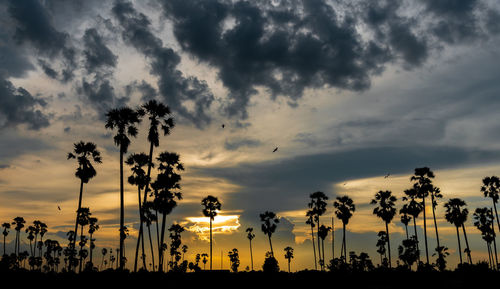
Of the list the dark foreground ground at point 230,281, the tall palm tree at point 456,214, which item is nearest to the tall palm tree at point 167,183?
the dark foreground ground at point 230,281

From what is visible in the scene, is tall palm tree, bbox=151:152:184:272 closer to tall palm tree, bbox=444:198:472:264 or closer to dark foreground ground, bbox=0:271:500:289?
dark foreground ground, bbox=0:271:500:289

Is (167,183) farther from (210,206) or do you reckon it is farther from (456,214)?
(456,214)

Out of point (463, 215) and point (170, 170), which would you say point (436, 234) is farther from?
point (170, 170)

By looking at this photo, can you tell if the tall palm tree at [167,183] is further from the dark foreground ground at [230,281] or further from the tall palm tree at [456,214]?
the tall palm tree at [456,214]

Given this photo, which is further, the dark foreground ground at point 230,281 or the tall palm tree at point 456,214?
the tall palm tree at point 456,214

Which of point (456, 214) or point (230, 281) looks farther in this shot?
point (456, 214)

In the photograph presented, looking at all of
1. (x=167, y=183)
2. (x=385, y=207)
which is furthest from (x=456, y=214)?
(x=167, y=183)

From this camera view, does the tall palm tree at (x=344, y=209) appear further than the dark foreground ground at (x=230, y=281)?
Yes

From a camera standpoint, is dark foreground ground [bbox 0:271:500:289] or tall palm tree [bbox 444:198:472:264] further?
tall palm tree [bbox 444:198:472:264]

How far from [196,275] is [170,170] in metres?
19.3

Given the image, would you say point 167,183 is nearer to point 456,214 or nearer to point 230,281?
point 230,281

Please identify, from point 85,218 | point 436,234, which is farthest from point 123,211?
point 436,234

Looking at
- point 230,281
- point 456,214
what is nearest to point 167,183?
point 230,281

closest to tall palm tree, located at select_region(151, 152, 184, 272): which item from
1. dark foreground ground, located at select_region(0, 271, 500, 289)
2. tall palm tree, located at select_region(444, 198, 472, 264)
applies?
dark foreground ground, located at select_region(0, 271, 500, 289)
